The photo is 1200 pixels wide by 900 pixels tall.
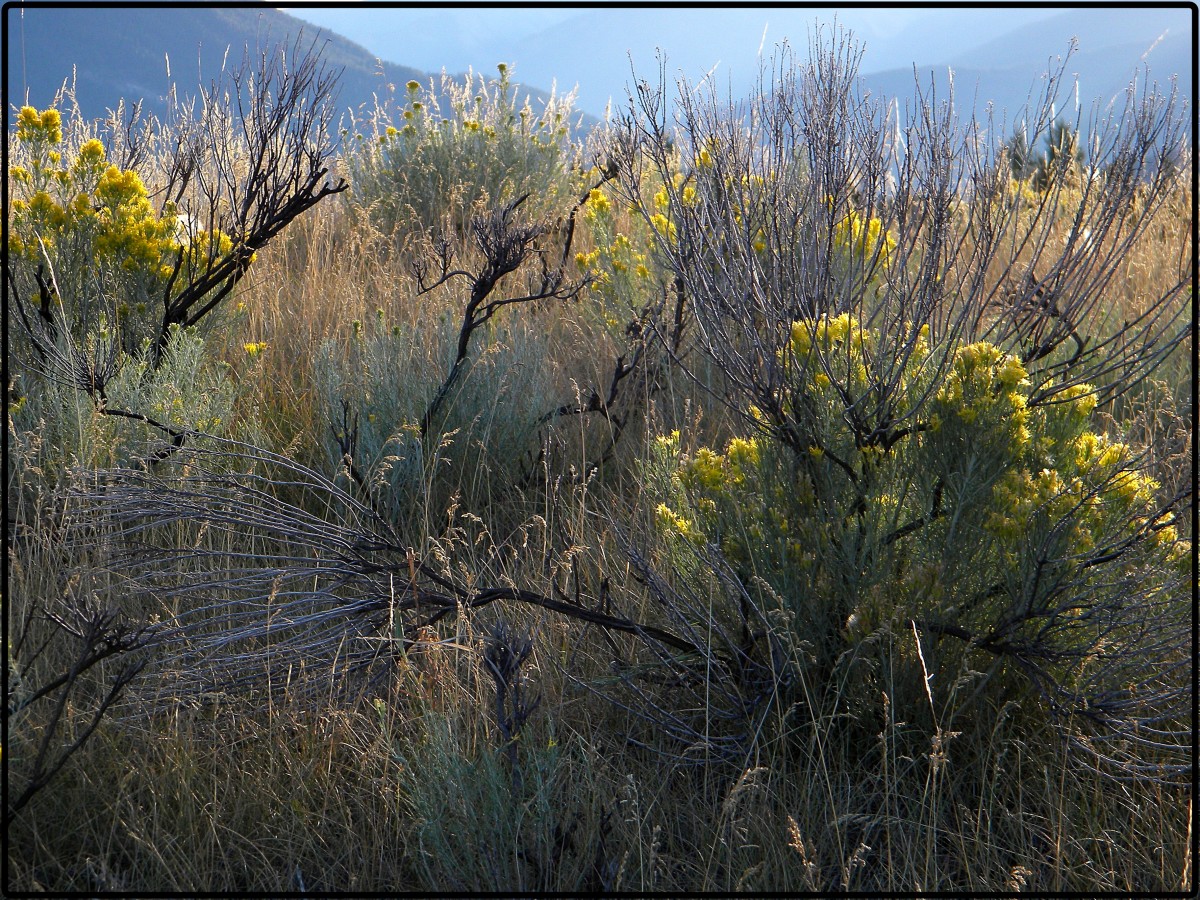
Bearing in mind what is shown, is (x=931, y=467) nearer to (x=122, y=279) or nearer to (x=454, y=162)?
(x=122, y=279)

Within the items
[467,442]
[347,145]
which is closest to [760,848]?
[467,442]

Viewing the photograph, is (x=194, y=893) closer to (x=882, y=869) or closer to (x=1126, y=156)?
(x=882, y=869)

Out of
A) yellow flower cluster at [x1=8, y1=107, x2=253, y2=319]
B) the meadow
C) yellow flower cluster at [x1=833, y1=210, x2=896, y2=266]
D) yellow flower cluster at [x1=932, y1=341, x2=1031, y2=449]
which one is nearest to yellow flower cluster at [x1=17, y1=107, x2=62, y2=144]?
yellow flower cluster at [x1=8, y1=107, x2=253, y2=319]

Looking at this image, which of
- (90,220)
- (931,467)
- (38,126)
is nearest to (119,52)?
(38,126)

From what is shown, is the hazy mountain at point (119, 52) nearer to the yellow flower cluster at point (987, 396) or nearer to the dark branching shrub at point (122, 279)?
the dark branching shrub at point (122, 279)

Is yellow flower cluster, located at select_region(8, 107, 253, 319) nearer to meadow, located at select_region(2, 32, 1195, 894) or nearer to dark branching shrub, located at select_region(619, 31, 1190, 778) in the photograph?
meadow, located at select_region(2, 32, 1195, 894)

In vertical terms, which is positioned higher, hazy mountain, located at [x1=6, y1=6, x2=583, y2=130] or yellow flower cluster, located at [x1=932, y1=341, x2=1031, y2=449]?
hazy mountain, located at [x1=6, y1=6, x2=583, y2=130]

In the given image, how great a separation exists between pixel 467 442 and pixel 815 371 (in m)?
1.55

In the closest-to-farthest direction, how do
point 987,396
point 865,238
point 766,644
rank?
point 865,238, point 987,396, point 766,644

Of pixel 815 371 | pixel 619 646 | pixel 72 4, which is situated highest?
pixel 72 4

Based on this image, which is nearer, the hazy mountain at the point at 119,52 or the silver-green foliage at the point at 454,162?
the silver-green foliage at the point at 454,162

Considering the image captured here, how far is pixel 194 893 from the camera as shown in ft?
4.75

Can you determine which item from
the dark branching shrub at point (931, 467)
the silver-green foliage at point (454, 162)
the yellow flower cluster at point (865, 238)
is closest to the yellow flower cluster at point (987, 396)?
the dark branching shrub at point (931, 467)

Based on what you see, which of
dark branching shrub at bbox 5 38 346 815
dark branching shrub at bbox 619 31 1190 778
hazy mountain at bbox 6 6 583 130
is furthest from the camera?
hazy mountain at bbox 6 6 583 130
